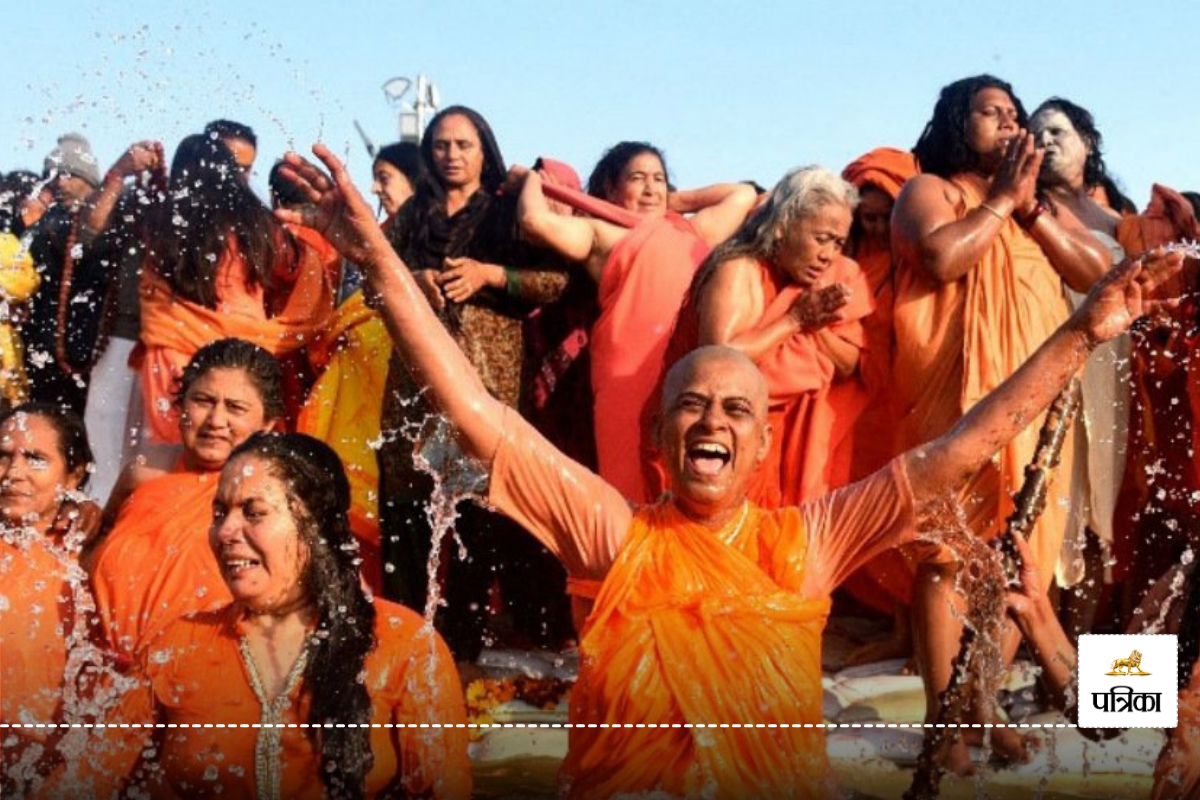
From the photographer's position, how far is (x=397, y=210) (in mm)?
6969

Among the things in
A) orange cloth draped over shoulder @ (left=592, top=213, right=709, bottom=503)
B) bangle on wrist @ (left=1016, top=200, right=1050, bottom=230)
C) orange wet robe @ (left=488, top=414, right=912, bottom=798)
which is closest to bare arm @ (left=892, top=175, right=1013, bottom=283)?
bangle on wrist @ (left=1016, top=200, right=1050, bottom=230)

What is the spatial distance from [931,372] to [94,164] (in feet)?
10.3

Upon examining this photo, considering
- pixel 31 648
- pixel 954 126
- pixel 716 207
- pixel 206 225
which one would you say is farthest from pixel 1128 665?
pixel 206 225

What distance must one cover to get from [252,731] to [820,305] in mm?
2536

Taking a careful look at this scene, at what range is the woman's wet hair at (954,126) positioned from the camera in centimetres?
618

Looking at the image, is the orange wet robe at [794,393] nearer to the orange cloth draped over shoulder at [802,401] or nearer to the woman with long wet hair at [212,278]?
the orange cloth draped over shoulder at [802,401]

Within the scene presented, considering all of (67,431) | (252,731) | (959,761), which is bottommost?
(959,761)

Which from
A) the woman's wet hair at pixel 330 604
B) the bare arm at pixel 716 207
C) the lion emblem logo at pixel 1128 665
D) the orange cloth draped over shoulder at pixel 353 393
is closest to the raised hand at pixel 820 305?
the bare arm at pixel 716 207

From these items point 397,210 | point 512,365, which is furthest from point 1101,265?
point 397,210

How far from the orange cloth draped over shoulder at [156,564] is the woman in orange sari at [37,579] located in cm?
7

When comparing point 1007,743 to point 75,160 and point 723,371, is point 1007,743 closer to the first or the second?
point 723,371

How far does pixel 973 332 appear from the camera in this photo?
604 cm

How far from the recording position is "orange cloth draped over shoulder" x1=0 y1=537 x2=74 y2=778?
456 cm

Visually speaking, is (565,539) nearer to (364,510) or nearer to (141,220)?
(364,510)
